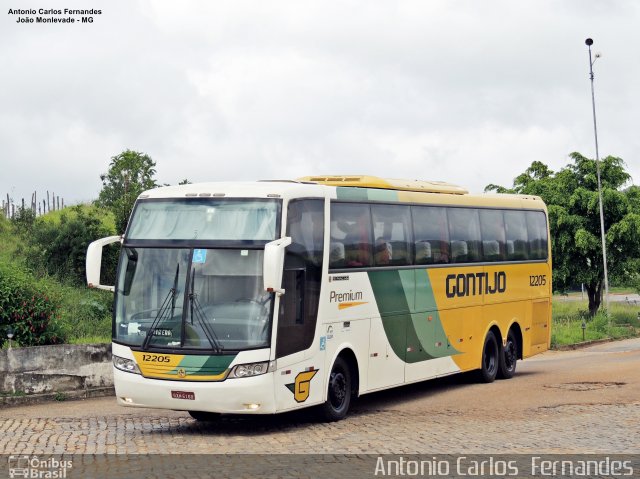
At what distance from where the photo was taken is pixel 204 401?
14.2 m

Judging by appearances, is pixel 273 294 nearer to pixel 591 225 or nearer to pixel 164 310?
pixel 164 310

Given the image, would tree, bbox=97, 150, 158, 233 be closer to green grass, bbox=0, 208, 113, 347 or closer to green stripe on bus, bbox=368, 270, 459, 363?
green grass, bbox=0, 208, 113, 347

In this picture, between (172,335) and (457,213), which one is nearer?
(172,335)

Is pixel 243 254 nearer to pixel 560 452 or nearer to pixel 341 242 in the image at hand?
pixel 341 242

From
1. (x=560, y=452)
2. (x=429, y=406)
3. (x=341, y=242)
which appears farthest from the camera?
(x=429, y=406)

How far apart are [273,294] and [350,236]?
264 cm

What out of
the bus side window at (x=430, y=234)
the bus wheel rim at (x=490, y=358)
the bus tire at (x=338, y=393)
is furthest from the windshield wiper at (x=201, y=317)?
the bus wheel rim at (x=490, y=358)

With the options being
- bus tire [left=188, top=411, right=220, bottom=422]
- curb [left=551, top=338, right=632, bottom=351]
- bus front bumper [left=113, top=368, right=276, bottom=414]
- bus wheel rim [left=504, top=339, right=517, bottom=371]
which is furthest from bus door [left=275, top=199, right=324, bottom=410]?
curb [left=551, top=338, right=632, bottom=351]

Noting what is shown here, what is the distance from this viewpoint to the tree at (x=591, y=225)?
51688mm

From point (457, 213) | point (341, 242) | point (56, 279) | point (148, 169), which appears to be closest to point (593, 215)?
point (148, 169)

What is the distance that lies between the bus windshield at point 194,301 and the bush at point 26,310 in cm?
635

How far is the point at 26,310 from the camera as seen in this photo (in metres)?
20.8

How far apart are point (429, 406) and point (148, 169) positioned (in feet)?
134

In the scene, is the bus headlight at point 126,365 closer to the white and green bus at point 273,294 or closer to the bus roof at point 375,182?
the white and green bus at point 273,294
